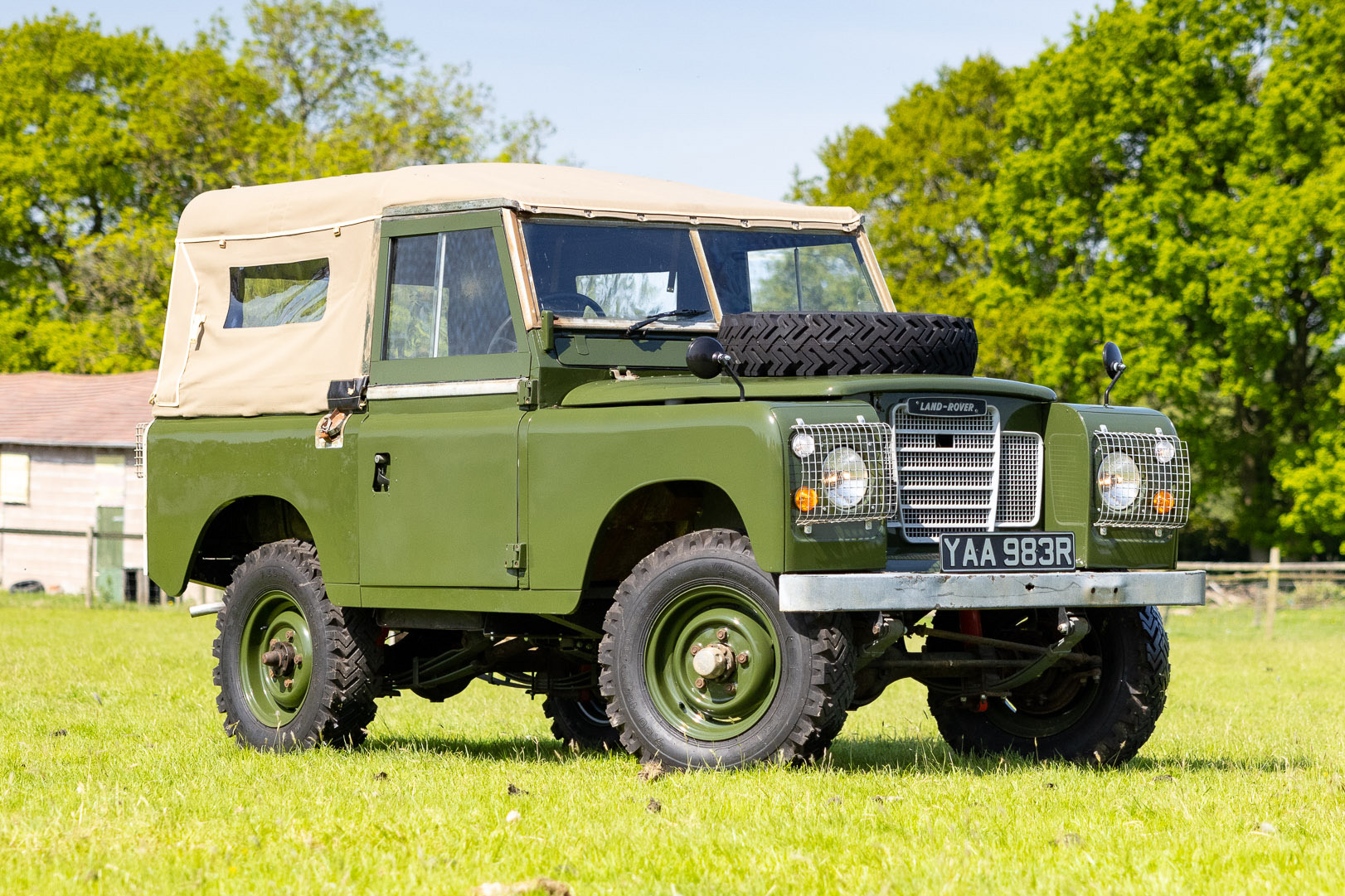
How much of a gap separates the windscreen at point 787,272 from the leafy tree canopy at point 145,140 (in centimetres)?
2944

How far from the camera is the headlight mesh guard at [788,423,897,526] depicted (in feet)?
22.2

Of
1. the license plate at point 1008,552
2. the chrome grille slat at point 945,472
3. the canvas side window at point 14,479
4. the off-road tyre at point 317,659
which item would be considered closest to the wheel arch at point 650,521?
the chrome grille slat at point 945,472

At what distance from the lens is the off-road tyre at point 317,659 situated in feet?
28.6

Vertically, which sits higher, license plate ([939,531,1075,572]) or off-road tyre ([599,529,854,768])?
license plate ([939,531,1075,572])

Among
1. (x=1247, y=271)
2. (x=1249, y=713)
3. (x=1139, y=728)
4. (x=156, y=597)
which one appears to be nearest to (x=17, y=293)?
(x=156, y=597)

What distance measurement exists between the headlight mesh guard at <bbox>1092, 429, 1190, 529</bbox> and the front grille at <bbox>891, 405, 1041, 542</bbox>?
29 centimetres

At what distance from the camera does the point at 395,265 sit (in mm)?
8727

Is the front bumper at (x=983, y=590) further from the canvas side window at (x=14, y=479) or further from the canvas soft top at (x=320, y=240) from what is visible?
the canvas side window at (x=14, y=479)

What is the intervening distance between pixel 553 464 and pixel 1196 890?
145 inches

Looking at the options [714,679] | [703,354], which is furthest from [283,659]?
[703,354]

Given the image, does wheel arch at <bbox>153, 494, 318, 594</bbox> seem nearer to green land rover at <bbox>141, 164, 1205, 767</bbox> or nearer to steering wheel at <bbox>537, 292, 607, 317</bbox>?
green land rover at <bbox>141, 164, 1205, 767</bbox>

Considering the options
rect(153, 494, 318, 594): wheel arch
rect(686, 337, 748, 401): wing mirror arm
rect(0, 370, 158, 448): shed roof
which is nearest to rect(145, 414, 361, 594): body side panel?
rect(153, 494, 318, 594): wheel arch

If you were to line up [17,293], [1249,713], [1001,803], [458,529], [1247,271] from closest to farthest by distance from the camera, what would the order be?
1. [1001,803]
2. [458,529]
3. [1249,713]
4. [1247,271]
5. [17,293]

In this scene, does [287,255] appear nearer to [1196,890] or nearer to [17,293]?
[1196,890]
